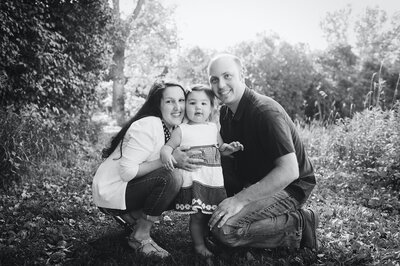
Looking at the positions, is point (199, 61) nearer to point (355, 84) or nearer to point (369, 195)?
point (355, 84)

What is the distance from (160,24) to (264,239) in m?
17.1

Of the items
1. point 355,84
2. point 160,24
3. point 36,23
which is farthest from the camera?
point 160,24

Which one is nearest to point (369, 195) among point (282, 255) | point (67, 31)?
point (282, 255)

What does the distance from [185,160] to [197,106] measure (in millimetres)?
504

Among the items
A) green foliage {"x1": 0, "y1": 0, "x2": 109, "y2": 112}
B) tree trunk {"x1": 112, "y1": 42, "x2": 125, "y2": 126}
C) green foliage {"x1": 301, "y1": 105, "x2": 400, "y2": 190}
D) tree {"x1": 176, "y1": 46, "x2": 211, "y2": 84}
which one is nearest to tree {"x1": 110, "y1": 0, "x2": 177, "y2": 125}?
tree trunk {"x1": 112, "y1": 42, "x2": 125, "y2": 126}

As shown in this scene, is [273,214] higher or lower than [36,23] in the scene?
lower

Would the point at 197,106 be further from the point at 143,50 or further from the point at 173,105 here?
the point at 143,50

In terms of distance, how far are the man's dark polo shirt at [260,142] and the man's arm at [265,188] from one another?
8 centimetres

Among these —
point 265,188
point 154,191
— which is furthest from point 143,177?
point 265,188

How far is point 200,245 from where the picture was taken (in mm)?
2916

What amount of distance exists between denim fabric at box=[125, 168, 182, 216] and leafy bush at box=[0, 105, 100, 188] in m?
2.44

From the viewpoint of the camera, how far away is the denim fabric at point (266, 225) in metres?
2.80

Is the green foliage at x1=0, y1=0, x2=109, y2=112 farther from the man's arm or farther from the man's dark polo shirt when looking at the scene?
the man's arm

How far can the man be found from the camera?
268 cm
